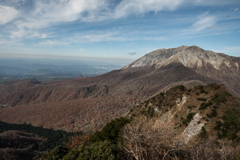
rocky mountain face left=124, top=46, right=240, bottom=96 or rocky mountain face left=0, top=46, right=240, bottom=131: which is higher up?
rocky mountain face left=124, top=46, right=240, bottom=96

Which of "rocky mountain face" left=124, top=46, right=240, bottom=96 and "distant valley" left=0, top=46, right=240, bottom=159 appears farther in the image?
"rocky mountain face" left=124, top=46, right=240, bottom=96

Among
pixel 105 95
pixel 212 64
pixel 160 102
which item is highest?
pixel 212 64

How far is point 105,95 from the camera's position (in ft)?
412

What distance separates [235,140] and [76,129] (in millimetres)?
83640

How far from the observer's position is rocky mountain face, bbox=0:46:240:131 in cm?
8950

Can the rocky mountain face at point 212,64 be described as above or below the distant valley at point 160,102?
above

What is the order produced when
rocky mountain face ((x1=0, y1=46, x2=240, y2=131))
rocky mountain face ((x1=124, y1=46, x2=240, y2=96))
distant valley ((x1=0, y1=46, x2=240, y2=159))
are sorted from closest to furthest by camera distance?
distant valley ((x1=0, y1=46, x2=240, y2=159)), rocky mountain face ((x1=0, y1=46, x2=240, y2=131)), rocky mountain face ((x1=124, y1=46, x2=240, y2=96))

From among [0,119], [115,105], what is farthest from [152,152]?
[0,119]

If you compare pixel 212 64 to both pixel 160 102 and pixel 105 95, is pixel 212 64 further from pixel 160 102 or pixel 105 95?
pixel 160 102

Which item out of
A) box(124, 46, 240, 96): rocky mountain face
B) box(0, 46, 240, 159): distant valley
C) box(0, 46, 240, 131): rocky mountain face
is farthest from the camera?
box(124, 46, 240, 96): rocky mountain face

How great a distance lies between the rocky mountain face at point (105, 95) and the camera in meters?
89.5

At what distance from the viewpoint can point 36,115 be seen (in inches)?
3868

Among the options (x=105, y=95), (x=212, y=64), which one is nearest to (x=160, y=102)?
(x=105, y=95)

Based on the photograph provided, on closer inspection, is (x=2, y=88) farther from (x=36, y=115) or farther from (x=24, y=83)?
(x=36, y=115)
